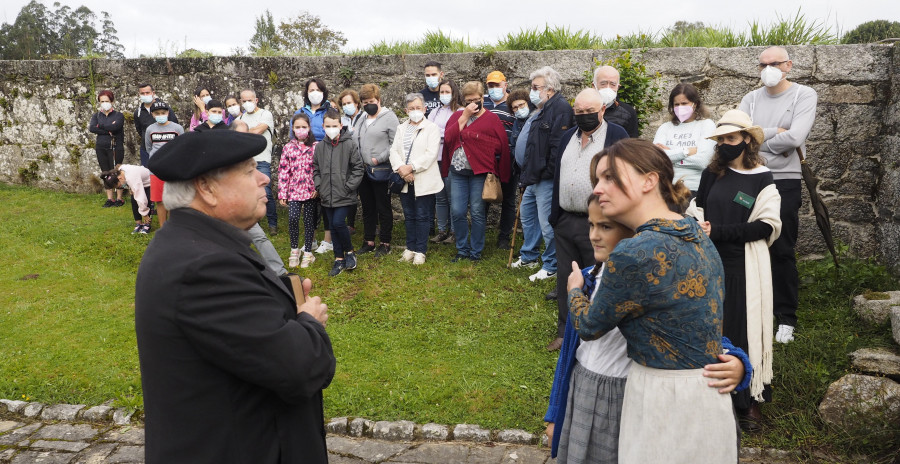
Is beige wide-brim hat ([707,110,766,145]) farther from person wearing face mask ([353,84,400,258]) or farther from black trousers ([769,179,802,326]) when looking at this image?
person wearing face mask ([353,84,400,258])

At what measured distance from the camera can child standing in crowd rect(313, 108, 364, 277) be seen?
7.55 metres

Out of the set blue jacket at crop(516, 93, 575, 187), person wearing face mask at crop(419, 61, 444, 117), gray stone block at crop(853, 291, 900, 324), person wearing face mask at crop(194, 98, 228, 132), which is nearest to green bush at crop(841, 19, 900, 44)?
gray stone block at crop(853, 291, 900, 324)

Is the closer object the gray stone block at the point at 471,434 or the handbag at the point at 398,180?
the gray stone block at the point at 471,434

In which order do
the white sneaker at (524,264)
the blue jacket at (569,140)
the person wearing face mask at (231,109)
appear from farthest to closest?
the person wearing face mask at (231,109), the white sneaker at (524,264), the blue jacket at (569,140)

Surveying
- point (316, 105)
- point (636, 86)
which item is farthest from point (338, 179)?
point (636, 86)

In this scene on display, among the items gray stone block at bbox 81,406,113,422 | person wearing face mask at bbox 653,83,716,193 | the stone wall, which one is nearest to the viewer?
gray stone block at bbox 81,406,113,422

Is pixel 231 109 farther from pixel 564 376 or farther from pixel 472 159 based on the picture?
pixel 564 376

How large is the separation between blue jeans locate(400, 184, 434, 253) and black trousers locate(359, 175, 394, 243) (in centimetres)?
30

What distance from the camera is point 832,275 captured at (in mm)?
6488

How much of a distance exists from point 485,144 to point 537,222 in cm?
109

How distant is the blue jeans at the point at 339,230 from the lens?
24.5 feet

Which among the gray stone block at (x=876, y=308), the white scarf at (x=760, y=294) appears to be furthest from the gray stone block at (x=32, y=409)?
the gray stone block at (x=876, y=308)

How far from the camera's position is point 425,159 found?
25.4ft

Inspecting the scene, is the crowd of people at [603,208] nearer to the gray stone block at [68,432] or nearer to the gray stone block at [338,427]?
the gray stone block at [338,427]
